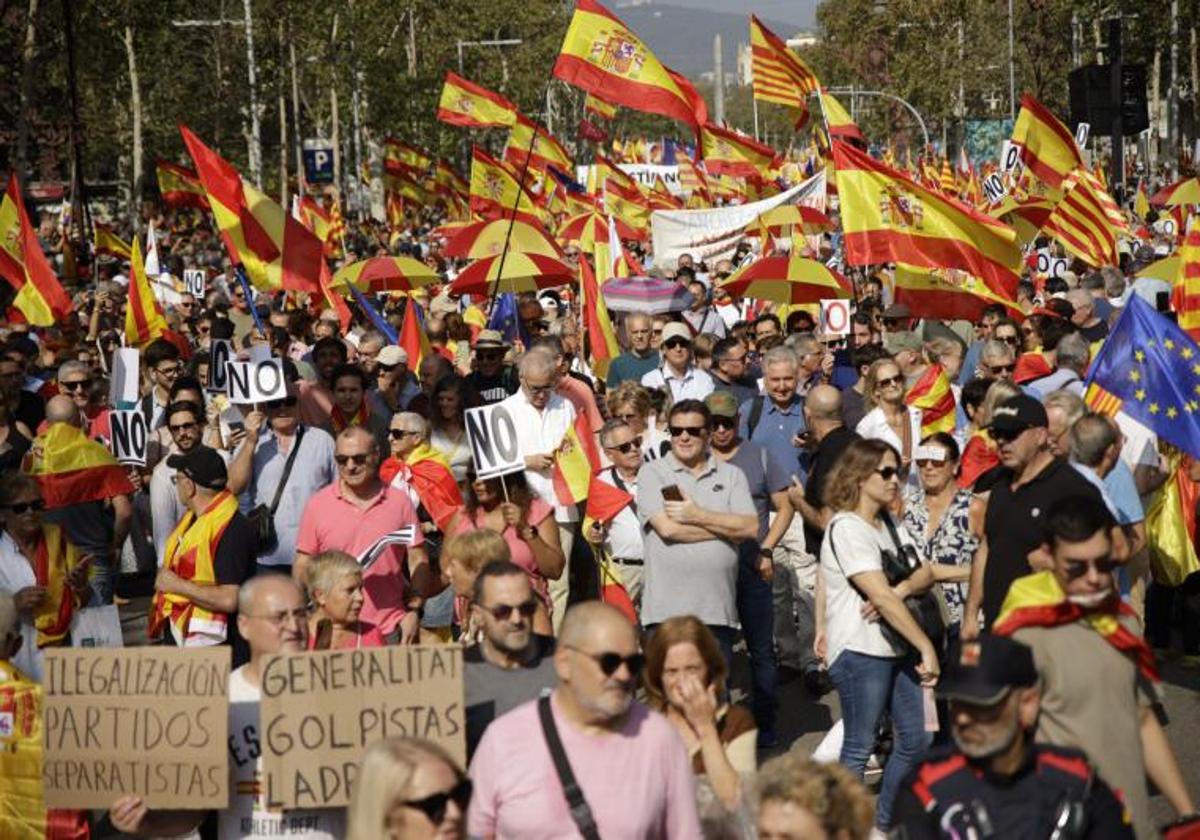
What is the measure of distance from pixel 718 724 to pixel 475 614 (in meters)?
0.73

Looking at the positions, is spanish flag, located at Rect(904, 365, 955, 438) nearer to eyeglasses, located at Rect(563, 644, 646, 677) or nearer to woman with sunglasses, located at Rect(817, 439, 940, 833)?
woman with sunglasses, located at Rect(817, 439, 940, 833)

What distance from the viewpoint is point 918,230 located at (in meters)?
13.8

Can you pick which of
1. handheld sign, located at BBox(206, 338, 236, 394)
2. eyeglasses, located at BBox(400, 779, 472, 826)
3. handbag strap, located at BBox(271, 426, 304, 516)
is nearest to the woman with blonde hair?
eyeglasses, located at BBox(400, 779, 472, 826)

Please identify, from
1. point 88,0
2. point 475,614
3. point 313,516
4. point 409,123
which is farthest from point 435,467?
point 409,123

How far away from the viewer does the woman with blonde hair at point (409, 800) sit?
15.4 ft

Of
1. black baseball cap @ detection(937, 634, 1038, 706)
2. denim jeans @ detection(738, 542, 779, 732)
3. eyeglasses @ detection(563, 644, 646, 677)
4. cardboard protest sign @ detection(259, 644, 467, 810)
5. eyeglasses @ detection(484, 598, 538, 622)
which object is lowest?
denim jeans @ detection(738, 542, 779, 732)

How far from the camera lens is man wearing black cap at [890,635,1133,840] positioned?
4.69 metres

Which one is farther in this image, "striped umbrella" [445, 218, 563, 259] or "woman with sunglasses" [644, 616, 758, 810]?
"striped umbrella" [445, 218, 563, 259]

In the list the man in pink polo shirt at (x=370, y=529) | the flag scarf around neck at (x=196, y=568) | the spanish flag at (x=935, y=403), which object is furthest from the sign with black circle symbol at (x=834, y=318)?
the flag scarf around neck at (x=196, y=568)

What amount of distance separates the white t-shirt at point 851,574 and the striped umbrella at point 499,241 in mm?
10505

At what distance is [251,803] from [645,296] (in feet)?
36.0

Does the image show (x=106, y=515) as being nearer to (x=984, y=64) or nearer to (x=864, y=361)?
(x=864, y=361)

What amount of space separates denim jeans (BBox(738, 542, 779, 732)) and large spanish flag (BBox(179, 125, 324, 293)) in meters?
5.96

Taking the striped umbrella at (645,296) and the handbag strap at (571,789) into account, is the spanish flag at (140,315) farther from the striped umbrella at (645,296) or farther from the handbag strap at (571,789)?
the handbag strap at (571,789)
